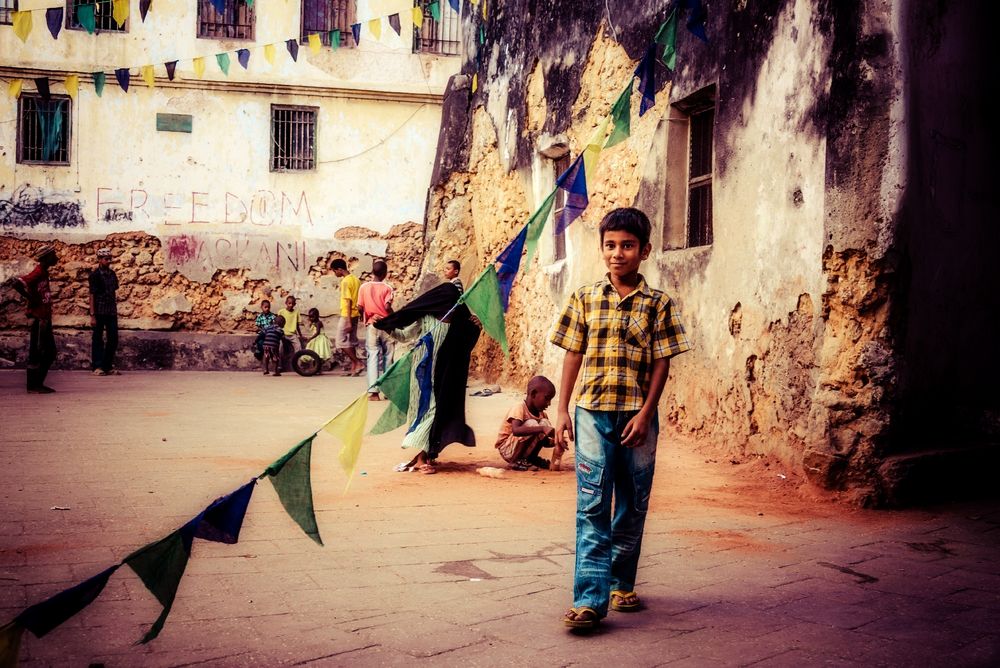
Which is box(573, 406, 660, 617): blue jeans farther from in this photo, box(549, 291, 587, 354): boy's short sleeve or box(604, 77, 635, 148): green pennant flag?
box(604, 77, 635, 148): green pennant flag

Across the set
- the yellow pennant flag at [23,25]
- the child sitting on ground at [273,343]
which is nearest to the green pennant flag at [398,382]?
the yellow pennant flag at [23,25]

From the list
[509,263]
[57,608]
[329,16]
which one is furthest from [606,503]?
[329,16]

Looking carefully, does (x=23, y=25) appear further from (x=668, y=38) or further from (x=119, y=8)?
(x=668, y=38)

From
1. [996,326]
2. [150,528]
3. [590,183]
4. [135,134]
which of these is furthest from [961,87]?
[135,134]

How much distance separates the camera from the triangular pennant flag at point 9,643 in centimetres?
279

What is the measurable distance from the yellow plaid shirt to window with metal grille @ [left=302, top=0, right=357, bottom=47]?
17014 mm

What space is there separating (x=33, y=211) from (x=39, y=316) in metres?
7.09

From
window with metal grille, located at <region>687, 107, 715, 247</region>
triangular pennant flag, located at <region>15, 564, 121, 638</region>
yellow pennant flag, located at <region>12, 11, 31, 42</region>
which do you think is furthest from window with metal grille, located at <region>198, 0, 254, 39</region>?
triangular pennant flag, located at <region>15, 564, 121, 638</region>

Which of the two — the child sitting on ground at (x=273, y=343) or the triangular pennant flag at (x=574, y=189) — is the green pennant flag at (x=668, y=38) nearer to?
the triangular pennant flag at (x=574, y=189)

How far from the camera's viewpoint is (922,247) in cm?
635

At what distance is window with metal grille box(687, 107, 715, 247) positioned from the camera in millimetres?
8750

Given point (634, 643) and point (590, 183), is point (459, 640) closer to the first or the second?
point (634, 643)

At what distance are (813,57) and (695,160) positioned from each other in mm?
2337

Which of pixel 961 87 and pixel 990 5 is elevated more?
pixel 990 5
